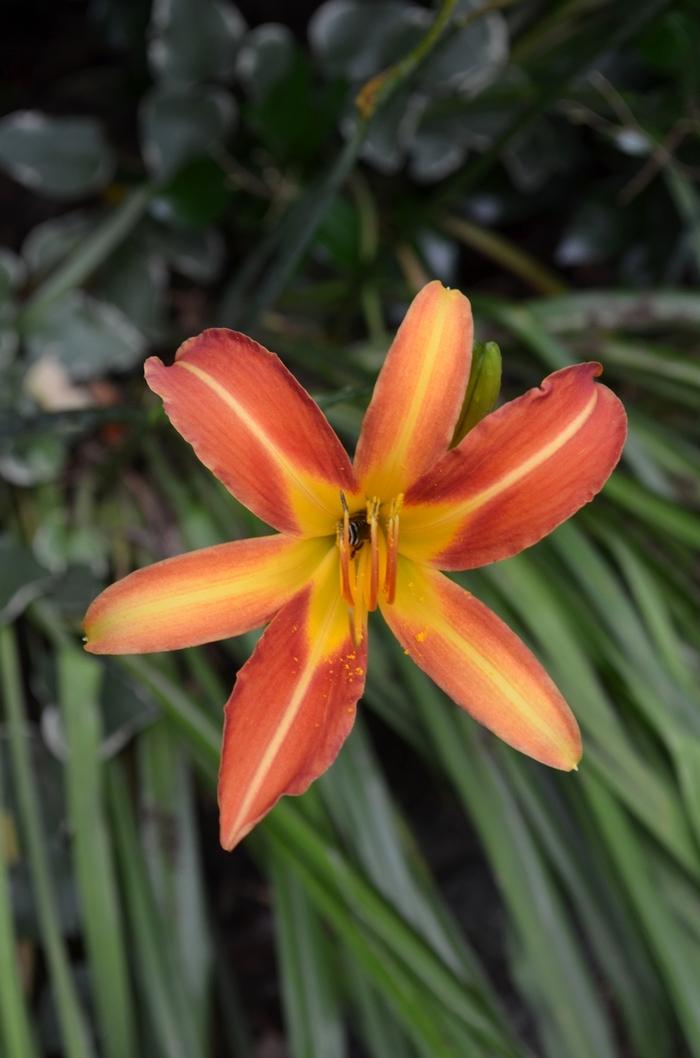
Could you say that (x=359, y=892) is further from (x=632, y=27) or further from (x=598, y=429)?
(x=632, y=27)

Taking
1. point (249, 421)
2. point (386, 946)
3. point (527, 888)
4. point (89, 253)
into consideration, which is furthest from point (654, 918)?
point (89, 253)

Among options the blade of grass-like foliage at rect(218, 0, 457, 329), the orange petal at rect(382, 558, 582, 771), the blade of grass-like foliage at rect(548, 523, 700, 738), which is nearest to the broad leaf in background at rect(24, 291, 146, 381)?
the blade of grass-like foliage at rect(218, 0, 457, 329)

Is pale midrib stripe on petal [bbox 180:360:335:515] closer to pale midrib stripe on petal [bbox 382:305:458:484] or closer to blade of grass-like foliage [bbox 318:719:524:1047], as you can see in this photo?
pale midrib stripe on petal [bbox 382:305:458:484]

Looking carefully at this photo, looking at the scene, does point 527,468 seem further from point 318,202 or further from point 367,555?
point 318,202

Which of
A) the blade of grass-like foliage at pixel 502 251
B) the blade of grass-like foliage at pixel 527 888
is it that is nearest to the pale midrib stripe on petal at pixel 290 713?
the blade of grass-like foliage at pixel 527 888

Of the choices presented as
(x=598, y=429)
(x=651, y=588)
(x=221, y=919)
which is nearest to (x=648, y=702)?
(x=651, y=588)

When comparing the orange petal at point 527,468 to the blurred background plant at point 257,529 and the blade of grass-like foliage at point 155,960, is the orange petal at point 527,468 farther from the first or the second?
the blade of grass-like foliage at point 155,960
